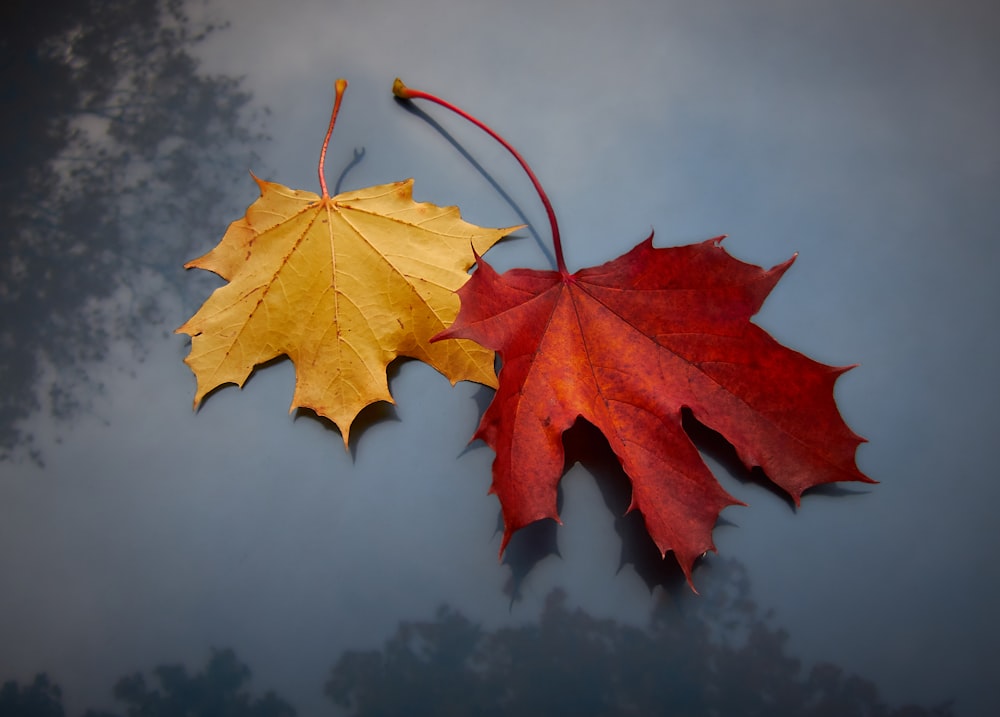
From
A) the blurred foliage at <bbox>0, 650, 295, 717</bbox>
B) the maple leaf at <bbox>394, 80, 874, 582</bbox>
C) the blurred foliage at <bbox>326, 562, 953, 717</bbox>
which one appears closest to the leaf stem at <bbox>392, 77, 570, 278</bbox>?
the maple leaf at <bbox>394, 80, 874, 582</bbox>

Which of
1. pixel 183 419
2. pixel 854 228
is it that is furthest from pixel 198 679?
pixel 854 228

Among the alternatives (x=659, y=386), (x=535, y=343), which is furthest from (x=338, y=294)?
(x=659, y=386)

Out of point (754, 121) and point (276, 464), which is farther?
point (754, 121)

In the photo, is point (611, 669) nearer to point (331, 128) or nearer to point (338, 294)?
point (338, 294)

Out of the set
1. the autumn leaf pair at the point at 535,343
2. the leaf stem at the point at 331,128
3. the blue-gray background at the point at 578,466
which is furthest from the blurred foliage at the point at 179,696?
the leaf stem at the point at 331,128

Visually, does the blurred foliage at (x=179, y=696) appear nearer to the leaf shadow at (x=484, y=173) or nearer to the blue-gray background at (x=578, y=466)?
the blue-gray background at (x=578, y=466)

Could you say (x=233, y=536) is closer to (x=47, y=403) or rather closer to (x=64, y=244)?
(x=47, y=403)
